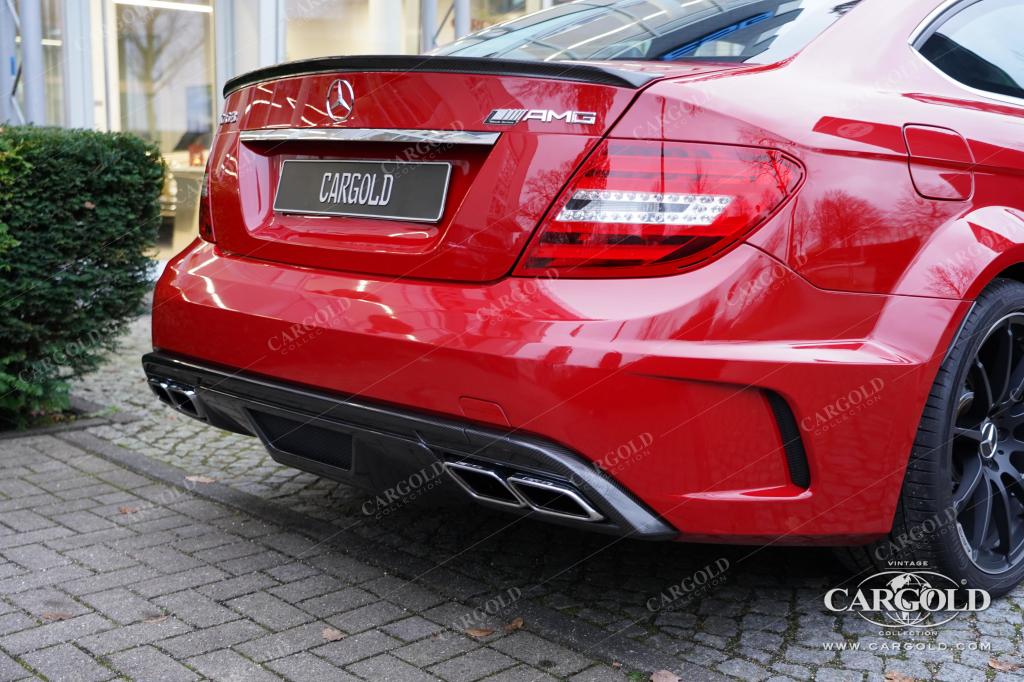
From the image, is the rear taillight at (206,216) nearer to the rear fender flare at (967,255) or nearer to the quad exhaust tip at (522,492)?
the quad exhaust tip at (522,492)

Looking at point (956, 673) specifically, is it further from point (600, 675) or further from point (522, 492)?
point (522, 492)

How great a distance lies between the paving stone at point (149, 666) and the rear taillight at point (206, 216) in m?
1.11

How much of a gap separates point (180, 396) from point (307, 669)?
90 centimetres

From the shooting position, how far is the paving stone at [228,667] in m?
2.49

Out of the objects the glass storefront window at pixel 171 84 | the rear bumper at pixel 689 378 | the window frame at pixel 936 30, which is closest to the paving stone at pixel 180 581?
the rear bumper at pixel 689 378

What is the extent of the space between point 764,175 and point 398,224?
2.77 ft

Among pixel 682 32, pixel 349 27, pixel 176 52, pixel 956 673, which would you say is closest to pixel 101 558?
pixel 682 32

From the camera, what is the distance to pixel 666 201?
2.28 m

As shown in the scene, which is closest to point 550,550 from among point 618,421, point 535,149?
point 618,421

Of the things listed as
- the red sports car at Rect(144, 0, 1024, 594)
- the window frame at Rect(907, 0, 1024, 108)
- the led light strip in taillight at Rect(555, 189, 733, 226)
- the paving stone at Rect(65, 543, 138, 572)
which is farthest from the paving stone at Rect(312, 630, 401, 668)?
the window frame at Rect(907, 0, 1024, 108)

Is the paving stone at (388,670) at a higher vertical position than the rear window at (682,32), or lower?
lower

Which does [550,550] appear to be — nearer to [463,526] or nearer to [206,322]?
[463,526]

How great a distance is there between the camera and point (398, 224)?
8.59 ft

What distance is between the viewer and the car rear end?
7.42 ft
